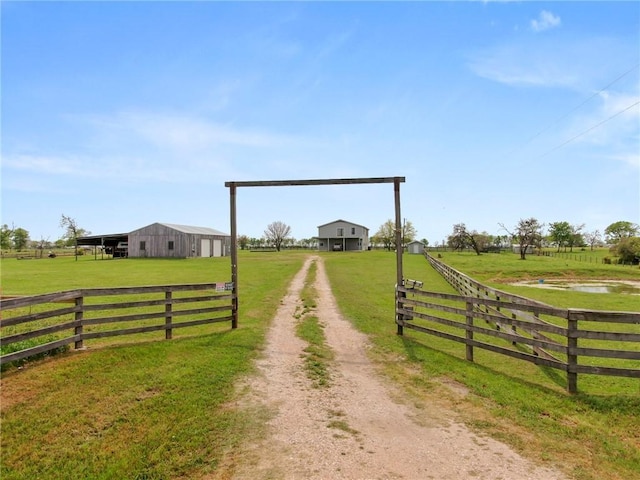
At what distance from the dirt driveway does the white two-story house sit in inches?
2674

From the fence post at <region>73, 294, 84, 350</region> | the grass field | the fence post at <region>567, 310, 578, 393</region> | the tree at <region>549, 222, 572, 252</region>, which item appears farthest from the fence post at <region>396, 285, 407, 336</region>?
the tree at <region>549, 222, 572, 252</region>

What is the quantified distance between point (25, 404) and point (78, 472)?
2031mm

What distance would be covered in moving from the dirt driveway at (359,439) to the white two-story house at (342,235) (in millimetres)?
67925

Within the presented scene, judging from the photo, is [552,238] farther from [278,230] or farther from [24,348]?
[24,348]

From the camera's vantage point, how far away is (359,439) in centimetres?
439

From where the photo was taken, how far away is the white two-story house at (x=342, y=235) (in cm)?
7456

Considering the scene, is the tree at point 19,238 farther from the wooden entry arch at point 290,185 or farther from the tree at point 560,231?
the tree at point 560,231

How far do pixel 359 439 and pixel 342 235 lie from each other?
70250 mm

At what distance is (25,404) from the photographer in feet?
17.0

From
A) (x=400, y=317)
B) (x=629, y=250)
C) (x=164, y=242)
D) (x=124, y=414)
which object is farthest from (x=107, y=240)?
(x=629, y=250)

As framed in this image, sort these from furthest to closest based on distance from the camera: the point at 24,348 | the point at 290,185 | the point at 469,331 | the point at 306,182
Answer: the point at 290,185, the point at 306,182, the point at 469,331, the point at 24,348

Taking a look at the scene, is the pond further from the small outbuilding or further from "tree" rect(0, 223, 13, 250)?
"tree" rect(0, 223, 13, 250)

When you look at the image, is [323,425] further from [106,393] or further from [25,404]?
[25,404]

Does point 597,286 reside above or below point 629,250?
below
